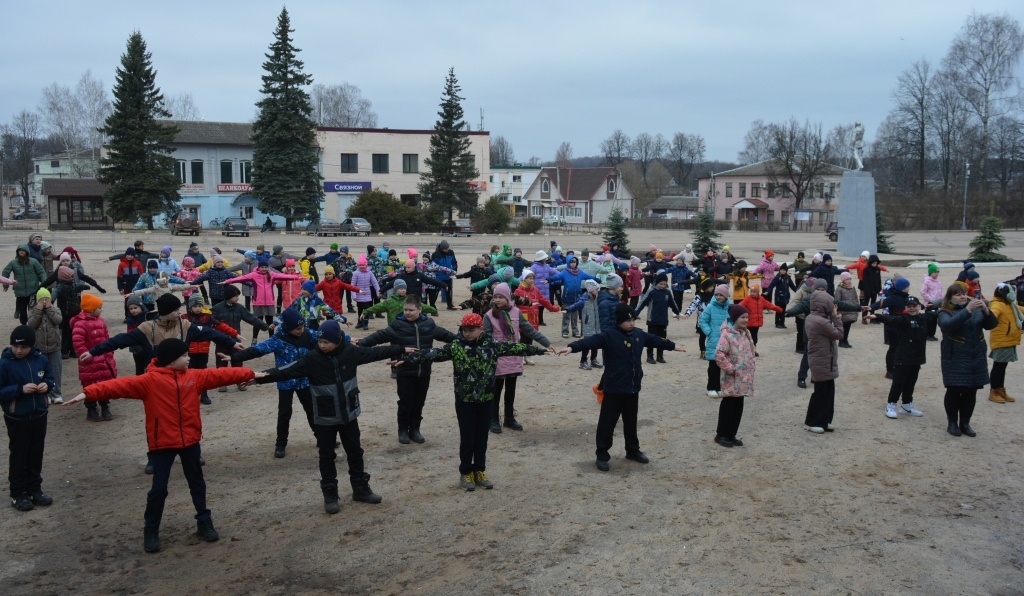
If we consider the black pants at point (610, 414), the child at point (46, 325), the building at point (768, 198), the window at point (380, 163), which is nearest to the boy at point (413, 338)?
the black pants at point (610, 414)

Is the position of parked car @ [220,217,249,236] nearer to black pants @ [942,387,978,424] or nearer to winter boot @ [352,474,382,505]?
winter boot @ [352,474,382,505]

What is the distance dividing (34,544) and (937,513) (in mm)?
7572

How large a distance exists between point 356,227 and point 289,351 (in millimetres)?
46162

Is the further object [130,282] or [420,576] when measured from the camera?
[130,282]

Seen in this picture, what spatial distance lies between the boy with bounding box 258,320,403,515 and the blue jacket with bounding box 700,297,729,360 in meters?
5.72

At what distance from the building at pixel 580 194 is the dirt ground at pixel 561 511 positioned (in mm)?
86913

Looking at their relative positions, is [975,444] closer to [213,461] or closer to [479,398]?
[479,398]

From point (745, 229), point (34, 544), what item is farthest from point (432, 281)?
point (745, 229)

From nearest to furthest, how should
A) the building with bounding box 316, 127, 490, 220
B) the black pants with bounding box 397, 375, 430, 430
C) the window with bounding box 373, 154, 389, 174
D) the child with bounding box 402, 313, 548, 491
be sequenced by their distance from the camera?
the child with bounding box 402, 313, 548, 491 < the black pants with bounding box 397, 375, 430, 430 < the building with bounding box 316, 127, 490, 220 < the window with bounding box 373, 154, 389, 174

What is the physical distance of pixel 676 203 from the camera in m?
107

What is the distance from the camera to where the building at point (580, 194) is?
96.8m

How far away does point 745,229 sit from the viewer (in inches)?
3088

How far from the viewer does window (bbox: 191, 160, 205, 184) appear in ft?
A: 209

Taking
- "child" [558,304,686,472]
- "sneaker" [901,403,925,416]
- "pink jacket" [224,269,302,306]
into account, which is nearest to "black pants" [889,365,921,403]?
"sneaker" [901,403,925,416]
